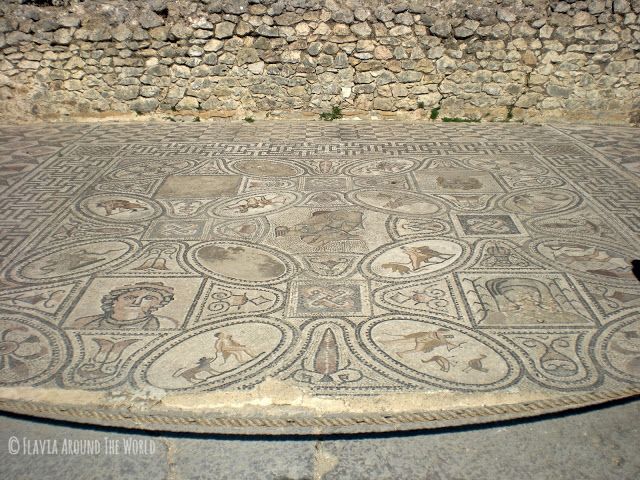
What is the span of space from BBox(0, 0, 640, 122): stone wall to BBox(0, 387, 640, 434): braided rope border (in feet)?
14.5

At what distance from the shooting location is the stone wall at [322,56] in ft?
18.8

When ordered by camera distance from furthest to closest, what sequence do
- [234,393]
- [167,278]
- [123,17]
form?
[123,17]
[167,278]
[234,393]

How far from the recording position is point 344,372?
2.21m

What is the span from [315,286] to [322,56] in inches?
143

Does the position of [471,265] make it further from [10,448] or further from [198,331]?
[10,448]

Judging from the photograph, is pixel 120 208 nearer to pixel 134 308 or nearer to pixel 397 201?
pixel 134 308

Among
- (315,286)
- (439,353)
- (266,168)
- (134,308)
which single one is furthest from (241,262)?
(266,168)

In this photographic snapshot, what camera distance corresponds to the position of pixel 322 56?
19.3ft

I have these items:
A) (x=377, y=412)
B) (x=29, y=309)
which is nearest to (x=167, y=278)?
(x=29, y=309)

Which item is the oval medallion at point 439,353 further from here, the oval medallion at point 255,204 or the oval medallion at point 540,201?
the oval medallion at point 540,201

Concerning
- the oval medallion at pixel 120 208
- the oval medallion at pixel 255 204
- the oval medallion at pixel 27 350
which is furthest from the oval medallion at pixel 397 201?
the oval medallion at pixel 27 350

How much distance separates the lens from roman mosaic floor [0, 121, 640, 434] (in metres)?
2.09

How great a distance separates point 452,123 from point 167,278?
3886 mm

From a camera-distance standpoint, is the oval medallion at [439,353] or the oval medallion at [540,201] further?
the oval medallion at [540,201]
